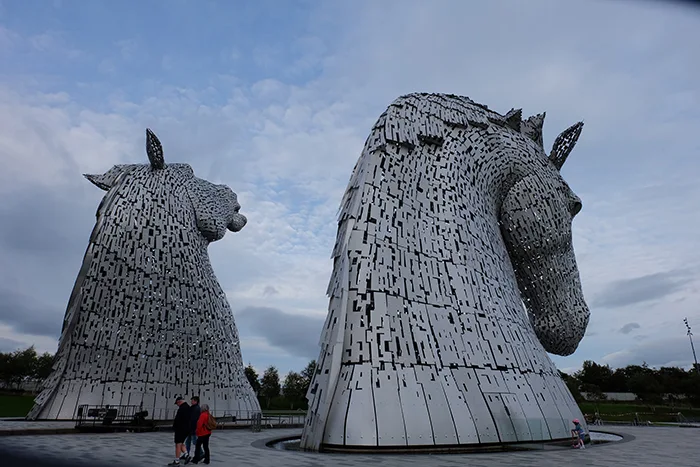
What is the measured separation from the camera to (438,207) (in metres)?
12.3

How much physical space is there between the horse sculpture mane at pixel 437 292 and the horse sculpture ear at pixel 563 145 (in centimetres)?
234

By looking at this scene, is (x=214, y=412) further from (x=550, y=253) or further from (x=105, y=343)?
(x=550, y=253)

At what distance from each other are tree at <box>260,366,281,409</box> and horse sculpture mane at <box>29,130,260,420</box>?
50420mm

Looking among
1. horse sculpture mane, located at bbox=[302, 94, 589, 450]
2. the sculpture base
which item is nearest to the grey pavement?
the sculpture base

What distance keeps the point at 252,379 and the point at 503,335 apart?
6565 cm

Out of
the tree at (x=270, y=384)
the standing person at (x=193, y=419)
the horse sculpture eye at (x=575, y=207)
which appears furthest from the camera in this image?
the tree at (x=270, y=384)

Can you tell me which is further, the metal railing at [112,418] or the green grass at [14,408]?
the green grass at [14,408]

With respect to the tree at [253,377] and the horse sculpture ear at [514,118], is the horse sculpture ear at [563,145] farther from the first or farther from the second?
the tree at [253,377]

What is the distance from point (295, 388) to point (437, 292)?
208 feet

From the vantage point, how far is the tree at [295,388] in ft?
209

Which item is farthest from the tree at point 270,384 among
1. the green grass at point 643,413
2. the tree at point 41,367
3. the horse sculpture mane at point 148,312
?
the horse sculpture mane at point 148,312

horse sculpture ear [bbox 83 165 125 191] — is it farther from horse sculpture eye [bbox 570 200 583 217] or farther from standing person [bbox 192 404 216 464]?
horse sculpture eye [bbox 570 200 583 217]

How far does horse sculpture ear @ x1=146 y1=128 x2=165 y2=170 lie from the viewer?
21.4 m

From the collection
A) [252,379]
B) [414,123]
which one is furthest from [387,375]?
[252,379]
